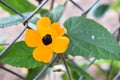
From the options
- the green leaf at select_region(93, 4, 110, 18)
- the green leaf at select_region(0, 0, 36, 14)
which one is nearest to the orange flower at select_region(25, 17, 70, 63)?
the green leaf at select_region(0, 0, 36, 14)

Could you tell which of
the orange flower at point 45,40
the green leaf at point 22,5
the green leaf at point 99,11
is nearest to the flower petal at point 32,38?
the orange flower at point 45,40

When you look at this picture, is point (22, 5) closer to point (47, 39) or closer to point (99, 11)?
point (47, 39)

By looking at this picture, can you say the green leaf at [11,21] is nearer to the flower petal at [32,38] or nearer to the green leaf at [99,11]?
the flower petal at [32,38]

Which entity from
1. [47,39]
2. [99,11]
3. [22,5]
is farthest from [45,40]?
[99,11]

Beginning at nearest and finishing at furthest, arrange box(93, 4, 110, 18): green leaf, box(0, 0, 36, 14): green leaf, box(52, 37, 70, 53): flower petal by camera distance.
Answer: box(52, 37, 70, 53): flower petal < box(0, 0, 36, 14): green leaf < box(93, 4, 110, 18): green leaf

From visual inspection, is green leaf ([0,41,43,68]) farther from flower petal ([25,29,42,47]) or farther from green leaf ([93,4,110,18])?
green leaf ([93,4,110,18])

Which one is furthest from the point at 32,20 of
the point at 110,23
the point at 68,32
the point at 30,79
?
the point at 110,23
